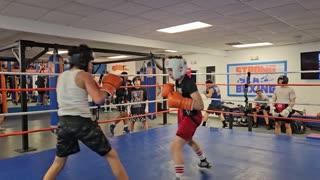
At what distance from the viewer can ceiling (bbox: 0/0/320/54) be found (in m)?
3.68

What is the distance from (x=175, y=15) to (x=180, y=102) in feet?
9.16

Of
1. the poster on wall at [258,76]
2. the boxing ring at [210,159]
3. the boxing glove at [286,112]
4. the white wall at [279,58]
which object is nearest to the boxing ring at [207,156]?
the boxing ring at [210,159]

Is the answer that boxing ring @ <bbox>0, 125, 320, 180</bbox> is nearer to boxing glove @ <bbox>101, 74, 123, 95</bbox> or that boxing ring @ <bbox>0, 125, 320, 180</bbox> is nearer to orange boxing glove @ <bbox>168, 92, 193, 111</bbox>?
orange boxing glove @ <bbox>168, 92, 193, 111</bbox>

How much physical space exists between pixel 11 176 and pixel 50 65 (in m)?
2.53

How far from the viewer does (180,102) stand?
6.13ft

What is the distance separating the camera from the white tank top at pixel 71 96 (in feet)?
5.07

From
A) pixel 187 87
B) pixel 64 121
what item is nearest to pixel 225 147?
pixel 187 87

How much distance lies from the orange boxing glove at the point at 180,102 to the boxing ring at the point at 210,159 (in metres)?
0.54

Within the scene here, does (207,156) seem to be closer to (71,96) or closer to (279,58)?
(71,96)

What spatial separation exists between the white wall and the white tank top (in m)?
7.35

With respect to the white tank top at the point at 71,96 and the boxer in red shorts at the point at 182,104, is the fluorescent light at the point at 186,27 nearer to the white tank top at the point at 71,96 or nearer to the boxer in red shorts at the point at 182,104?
the boxer in red shorts at the point at 182,104

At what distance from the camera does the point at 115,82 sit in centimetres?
177

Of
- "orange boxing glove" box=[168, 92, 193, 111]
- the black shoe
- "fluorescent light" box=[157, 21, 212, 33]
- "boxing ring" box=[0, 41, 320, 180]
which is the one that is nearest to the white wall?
"fluorescent light" box=[157, 21, 212, 33]

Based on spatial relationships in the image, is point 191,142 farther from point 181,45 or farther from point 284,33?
point 181,45
